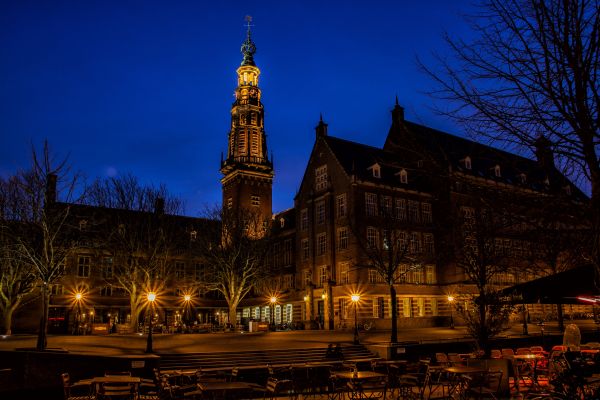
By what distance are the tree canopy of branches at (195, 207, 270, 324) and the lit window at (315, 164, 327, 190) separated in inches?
281

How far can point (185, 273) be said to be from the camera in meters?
63.7

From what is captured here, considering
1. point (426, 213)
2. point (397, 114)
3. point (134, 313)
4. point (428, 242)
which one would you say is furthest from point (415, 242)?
point (134, 313)

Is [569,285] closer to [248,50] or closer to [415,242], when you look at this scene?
[415,242]

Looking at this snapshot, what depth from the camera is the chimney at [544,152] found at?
809cm

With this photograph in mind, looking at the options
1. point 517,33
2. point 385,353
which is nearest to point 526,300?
point 517,33

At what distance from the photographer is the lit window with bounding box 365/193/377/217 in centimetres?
5150

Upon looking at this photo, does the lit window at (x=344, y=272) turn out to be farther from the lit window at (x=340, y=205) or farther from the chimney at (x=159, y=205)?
the chimney at (x=159, y=205)

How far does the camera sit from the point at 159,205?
45500 mm

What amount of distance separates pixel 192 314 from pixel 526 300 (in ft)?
188

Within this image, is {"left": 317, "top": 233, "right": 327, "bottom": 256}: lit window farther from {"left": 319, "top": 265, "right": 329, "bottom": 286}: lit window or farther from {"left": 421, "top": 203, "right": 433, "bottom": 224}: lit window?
{"left": 421, "top": 203, "right": 433, "bottom": 224}: lit window

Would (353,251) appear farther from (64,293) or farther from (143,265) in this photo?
(64,293)

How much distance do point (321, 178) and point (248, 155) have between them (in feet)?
64.4

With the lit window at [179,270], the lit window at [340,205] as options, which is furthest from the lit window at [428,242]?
the lit window at [179,270]

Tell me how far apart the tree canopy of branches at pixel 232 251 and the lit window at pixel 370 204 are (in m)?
10.2
